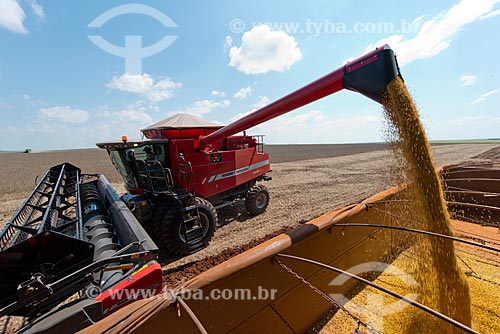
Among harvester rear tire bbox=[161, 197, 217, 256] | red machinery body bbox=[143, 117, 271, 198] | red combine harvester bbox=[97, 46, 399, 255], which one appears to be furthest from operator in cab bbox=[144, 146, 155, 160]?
harvester rear tire bbox=[161, 197, 217, 256]

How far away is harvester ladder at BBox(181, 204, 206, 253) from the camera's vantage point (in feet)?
11.8

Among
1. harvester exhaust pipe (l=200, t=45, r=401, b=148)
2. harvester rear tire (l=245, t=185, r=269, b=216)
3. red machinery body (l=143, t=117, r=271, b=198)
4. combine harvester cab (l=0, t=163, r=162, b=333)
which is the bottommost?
harvester rear tire (l=245, t=185, r=269, b=216)

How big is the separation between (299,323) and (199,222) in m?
2.23

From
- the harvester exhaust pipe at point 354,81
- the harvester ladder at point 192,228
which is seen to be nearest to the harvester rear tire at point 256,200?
the harvester ladder at point 192,228

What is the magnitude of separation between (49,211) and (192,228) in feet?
6.09

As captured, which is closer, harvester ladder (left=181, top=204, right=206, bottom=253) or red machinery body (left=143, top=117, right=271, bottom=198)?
harvester ladder (left=181, top=204, right=206, bottom=253)

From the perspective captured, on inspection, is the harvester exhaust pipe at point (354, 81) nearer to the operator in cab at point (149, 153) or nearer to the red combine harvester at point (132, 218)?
the red combine harvester at point (132, 218)

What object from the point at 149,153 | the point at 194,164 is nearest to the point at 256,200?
the point at 194,164

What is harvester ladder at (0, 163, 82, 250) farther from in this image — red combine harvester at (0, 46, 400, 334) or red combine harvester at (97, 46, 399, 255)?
red combine harvester at (97, 46, 399, 255)

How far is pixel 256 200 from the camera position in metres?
5.55

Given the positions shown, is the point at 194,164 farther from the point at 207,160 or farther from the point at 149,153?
the point at 149,153

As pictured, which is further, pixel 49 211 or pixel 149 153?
pixel 149 153

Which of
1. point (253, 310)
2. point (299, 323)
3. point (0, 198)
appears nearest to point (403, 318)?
point (299, 323)

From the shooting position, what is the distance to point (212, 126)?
4.72m
